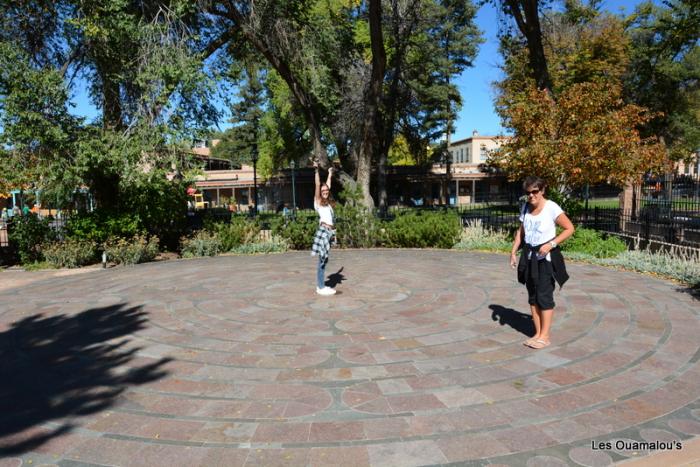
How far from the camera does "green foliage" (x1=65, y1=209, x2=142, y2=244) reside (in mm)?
11930

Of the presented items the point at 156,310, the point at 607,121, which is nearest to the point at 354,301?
the point at 156,310

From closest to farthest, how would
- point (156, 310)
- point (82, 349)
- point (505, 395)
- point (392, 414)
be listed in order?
point (392, 414) < point (505, 395) < point (82, 349) < point (156, 310)

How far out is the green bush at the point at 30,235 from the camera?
1170 centimetres

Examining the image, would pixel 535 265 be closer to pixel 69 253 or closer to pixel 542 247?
pixel 542 247

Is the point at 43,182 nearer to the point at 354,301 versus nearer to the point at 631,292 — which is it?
the point at 354,301

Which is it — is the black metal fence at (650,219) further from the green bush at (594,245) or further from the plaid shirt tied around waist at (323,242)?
the plaid shirt tied around waist at (323,242)

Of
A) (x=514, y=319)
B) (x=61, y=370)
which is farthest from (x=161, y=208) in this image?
(x=514, y=319)

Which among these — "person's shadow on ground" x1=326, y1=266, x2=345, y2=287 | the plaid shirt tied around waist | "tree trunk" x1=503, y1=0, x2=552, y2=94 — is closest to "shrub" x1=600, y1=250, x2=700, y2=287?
"person's shadow on ground" x1=326, y1=266, x2=345, y2=287

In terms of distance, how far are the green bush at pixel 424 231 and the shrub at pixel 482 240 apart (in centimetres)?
32

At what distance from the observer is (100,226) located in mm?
12086

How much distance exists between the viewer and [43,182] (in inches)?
418

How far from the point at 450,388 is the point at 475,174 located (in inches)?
1745

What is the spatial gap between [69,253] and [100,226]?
47.1 inches

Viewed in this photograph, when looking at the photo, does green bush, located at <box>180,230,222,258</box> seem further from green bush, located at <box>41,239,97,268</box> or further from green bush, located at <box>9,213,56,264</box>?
green bush, located at <box>9,213,56,264</box>
